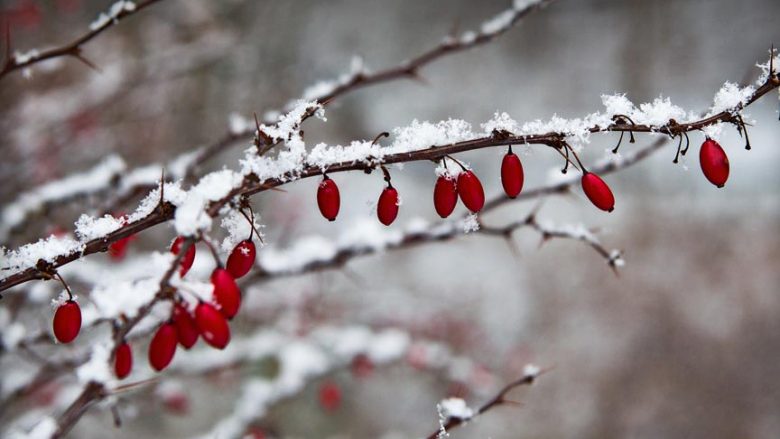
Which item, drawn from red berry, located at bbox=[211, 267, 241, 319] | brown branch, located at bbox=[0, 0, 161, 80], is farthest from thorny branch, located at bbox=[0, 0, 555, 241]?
red berry, located at bbox=[211, 267, 241, 319]

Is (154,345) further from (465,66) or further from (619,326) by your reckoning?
(465,66)

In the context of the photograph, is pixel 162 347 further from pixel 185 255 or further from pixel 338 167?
pixel 338 167

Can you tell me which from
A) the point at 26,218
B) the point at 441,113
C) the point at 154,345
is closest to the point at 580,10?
the point at 441,113

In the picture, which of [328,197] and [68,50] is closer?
[328,197]

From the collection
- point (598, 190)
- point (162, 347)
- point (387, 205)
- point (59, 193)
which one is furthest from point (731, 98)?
point (59, 193)

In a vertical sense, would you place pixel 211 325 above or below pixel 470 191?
below

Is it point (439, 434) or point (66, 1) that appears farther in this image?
Answer: point (66, 1)

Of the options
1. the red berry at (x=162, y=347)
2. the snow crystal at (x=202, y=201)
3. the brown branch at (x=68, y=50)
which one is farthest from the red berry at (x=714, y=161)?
the brown branch at (x=68, y=50)

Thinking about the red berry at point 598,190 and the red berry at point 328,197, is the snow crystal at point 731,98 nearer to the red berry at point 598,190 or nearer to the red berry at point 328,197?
the red berry at point 598,190
